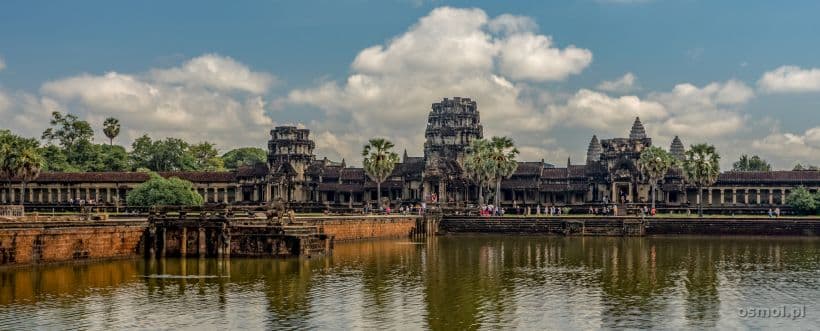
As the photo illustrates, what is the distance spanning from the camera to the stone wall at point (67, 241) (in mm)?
41531

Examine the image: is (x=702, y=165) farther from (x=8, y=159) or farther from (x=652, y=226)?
(x=8, y=159)

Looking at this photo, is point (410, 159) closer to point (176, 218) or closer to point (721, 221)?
point (721, 221)

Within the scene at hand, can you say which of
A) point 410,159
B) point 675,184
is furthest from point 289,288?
point 410,159

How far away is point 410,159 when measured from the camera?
454 feet

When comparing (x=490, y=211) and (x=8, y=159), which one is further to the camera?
(x=490, y=211)

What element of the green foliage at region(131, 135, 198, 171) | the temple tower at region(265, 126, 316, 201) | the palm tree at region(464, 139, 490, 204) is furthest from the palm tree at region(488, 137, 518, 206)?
the green foliage at region(131, 135, 198, 171)

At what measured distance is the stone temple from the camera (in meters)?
106

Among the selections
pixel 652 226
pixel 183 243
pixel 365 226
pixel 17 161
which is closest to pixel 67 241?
pixel 183 243

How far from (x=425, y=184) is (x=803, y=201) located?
41.8 meters

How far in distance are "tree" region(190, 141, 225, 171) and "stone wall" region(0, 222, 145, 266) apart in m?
103

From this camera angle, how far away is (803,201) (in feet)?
299

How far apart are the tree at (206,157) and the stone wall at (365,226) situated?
78822 mm

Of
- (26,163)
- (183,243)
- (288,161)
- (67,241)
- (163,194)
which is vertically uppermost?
(288,161)

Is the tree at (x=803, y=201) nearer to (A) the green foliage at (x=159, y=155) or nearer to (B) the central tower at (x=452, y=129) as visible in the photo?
(B) the central tower at (x=452, y=129)
